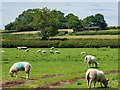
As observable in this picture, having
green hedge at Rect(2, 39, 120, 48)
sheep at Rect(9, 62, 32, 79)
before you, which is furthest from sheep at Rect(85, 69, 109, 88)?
green hedge at Rect(2, 39, 120, 48)

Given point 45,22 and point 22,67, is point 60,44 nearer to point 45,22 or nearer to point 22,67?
point 45,22

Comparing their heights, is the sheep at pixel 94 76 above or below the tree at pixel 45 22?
below

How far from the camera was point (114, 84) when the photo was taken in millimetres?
25891

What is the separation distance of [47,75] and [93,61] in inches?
373

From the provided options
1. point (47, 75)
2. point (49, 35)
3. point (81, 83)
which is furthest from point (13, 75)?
point (49, 35)

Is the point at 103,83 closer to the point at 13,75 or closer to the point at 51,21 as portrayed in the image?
the point at 13,75

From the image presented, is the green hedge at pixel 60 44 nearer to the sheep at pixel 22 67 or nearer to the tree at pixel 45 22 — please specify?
the tree at pixel 45 22

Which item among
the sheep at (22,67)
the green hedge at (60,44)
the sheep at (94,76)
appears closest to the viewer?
the sheep at (94,76)

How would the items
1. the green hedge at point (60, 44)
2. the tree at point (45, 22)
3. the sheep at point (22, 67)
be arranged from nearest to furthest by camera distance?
the sheep at point (22, 67), the green hedge at point (60, 44), the tree at point (45, 22)

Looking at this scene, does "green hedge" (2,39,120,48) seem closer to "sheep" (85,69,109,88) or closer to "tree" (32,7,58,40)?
"tree" (32,7,58,40)

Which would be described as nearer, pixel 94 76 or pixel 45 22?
pixel 94 76

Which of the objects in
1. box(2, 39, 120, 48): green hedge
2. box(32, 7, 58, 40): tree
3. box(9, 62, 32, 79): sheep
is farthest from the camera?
box(32, 7, 58, 40): tree

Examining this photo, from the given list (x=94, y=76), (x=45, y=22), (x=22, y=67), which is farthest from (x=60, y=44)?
(x=94, y=76)

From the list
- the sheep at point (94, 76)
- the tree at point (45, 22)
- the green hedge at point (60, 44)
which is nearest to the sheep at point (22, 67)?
the sheep at point (94, 76)
